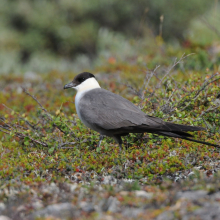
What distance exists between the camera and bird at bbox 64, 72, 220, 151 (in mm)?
4148

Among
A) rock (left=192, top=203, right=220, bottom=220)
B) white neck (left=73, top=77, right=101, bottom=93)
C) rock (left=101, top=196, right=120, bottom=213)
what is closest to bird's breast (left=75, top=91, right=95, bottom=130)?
white neck (left=73, top=77, right=101, bottom=93)

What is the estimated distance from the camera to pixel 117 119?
437cm

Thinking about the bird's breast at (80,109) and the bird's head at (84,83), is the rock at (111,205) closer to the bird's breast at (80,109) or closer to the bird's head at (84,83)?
the bird's breast at (80,109)

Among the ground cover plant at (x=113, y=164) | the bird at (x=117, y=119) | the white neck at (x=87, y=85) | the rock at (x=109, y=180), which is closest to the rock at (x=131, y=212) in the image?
the ground cover plant at (x=113, y=164)

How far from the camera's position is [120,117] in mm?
4367

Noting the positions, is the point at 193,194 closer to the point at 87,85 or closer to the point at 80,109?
the point at 80,109

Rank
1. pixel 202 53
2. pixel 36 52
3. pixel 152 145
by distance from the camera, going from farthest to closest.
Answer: pixel 36 52, pixel 202 53, pixel 152 145

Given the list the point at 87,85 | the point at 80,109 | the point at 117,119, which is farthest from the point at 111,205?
the point at 87,85

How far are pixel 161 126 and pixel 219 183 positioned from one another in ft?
4.05

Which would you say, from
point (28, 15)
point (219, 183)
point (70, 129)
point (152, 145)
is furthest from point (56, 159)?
point (28, 15)

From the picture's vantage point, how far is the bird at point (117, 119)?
4148 millimetres

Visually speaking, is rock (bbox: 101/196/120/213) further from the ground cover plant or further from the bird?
the bird

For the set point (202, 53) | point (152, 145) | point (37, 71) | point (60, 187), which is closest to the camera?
point (60, 187)

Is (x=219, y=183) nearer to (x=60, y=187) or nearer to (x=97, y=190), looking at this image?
(x=97, y=190)
